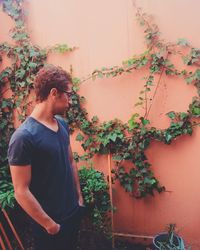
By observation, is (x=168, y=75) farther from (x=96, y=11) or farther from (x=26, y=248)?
(x=26, y=248)

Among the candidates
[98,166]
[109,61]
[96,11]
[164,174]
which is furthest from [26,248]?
[96,11]

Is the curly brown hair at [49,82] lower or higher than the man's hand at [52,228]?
higher

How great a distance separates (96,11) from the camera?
3.61m

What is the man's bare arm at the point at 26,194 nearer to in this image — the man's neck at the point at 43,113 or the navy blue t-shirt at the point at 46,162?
the navy blue t-shirt at the point at 46,162

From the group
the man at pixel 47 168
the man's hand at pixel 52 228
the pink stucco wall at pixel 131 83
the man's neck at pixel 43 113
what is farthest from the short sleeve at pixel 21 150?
the pink stucco wall at pixel 131 83

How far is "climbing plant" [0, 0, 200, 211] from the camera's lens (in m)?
3.42

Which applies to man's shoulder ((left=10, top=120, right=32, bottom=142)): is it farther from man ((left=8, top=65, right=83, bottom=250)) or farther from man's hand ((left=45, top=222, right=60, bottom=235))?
man's hand ((left=45, top=222, right=60, bottom=235))

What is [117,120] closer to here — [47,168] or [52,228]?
[47,168]

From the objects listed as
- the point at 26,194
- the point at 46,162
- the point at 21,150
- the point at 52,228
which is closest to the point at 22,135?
the point at 21,150

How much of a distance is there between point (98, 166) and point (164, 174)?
80 cm

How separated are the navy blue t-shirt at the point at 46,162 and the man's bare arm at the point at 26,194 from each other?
0.17ft

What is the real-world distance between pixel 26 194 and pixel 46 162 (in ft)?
0.83

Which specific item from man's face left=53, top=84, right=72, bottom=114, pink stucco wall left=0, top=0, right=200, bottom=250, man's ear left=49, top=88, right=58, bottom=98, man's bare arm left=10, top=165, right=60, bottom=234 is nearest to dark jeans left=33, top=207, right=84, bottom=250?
man's bare arm left=10, top=165, right=60, bottom=234

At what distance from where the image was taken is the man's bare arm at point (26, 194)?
2082 mm
